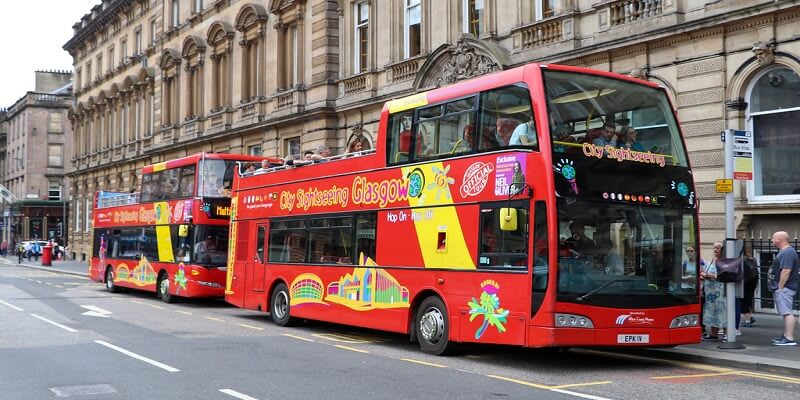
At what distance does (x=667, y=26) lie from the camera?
17969mm

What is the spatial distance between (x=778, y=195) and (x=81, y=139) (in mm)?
55634

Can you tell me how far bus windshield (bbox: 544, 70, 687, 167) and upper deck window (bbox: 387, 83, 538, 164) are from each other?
15.7 inches

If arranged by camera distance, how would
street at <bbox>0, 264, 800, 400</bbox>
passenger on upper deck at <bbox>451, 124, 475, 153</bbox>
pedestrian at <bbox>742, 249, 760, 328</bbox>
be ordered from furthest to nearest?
pedestrian at <bbox>742, 249, 760, 328</bbox>
passenger on upper deck at <bbox>451, 124, 475, 153</bbox>
street at <bbox>0, 264, 800, 400</bbox>

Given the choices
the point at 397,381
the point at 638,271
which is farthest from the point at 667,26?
the point at 397,381

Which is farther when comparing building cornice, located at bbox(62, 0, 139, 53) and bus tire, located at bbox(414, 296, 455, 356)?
building cornice, located at bbox(62, 0, 139, 53)

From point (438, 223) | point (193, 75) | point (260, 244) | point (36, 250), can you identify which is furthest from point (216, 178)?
point (36, 250)

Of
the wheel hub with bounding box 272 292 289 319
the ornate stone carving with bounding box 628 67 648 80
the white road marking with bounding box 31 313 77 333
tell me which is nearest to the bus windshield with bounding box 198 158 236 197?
the white road marking with bounding box 31 313 77 333

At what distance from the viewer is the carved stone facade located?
17281 mm

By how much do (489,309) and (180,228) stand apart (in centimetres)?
1372

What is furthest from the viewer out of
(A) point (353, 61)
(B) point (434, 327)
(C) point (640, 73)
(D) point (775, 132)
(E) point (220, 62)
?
(E) point (220, 62)

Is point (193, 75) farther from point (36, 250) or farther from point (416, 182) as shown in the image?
point (36, 250)

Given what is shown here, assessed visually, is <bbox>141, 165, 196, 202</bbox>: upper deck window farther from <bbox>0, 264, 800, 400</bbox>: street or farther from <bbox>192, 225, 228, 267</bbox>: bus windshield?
<bbox>0, 264, 800, 400</bbox>: street

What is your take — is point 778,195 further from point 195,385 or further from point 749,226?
point 195,385

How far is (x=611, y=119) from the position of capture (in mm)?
11430
